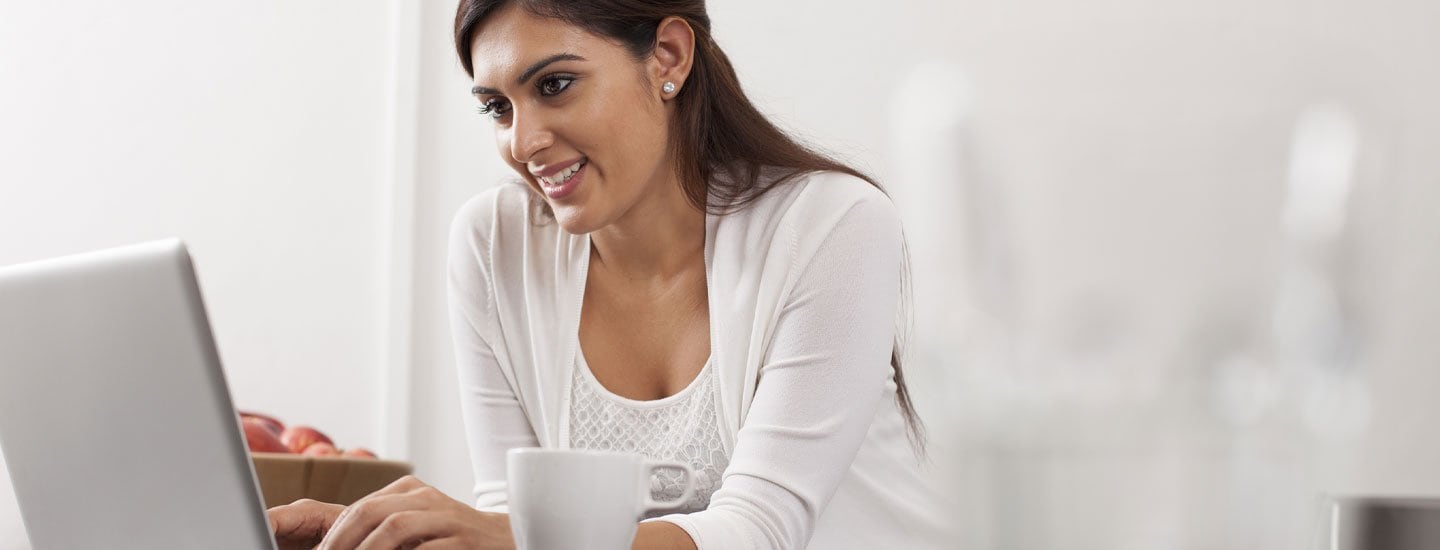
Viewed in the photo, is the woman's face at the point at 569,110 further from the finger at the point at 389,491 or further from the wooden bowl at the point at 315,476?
the finger at the point at 389,491

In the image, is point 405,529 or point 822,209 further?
point 822,209

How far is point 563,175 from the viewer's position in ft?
4.14

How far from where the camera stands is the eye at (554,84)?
1.24 m

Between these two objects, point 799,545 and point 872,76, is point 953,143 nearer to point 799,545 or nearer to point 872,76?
point 799,545

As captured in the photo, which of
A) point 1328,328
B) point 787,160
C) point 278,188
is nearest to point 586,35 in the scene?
point 787,160

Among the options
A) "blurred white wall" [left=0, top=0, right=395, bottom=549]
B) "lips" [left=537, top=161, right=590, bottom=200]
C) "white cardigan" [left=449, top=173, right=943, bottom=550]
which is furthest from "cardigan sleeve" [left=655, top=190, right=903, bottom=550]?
"blurred white wall" [left=0, top=0, right=395, bottom=549]

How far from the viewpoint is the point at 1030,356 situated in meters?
0.52

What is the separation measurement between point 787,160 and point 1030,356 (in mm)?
854

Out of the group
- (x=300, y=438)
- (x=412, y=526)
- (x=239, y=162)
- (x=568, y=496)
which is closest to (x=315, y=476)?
(x=300, y=438)

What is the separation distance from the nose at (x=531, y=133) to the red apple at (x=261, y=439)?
0.45 meters

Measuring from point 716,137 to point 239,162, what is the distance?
133 cm

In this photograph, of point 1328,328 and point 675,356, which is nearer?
point 1328,328

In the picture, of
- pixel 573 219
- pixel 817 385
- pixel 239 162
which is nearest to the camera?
pixel 817 385

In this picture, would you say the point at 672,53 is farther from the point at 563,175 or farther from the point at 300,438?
the point at 300,438
